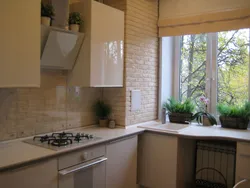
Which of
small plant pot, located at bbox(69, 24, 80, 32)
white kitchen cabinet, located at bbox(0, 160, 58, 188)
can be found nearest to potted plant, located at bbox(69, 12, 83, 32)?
small plant pot, located at bbox(69, 24, 80, 32)

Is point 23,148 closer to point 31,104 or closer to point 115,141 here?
point 31,104

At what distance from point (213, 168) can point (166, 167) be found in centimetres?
66

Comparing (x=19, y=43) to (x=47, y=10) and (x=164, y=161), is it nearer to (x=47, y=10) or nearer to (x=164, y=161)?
(x=47, y=10)

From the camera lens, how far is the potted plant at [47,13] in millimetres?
2186

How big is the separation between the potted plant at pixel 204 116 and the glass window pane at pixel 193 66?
159 millimetres

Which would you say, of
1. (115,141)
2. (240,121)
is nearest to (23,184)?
(115,141)

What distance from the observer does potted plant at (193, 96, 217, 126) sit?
3.23 metres

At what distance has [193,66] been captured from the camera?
11.8ft

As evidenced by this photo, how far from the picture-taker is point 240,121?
A: 3.03m

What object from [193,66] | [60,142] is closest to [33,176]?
[60,142]

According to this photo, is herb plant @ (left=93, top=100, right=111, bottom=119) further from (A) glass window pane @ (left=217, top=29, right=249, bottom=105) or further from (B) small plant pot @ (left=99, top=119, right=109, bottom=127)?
(A) glass window pane @ (left=217, top=29, right=249, bottom=105)

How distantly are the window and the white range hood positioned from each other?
172 cm

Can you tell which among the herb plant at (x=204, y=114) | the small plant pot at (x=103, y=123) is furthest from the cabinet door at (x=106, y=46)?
the herb plant at (x=204, y=114)

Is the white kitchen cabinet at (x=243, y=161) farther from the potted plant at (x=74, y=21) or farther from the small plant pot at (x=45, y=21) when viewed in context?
the small plant pot at (x=45, y=21)
